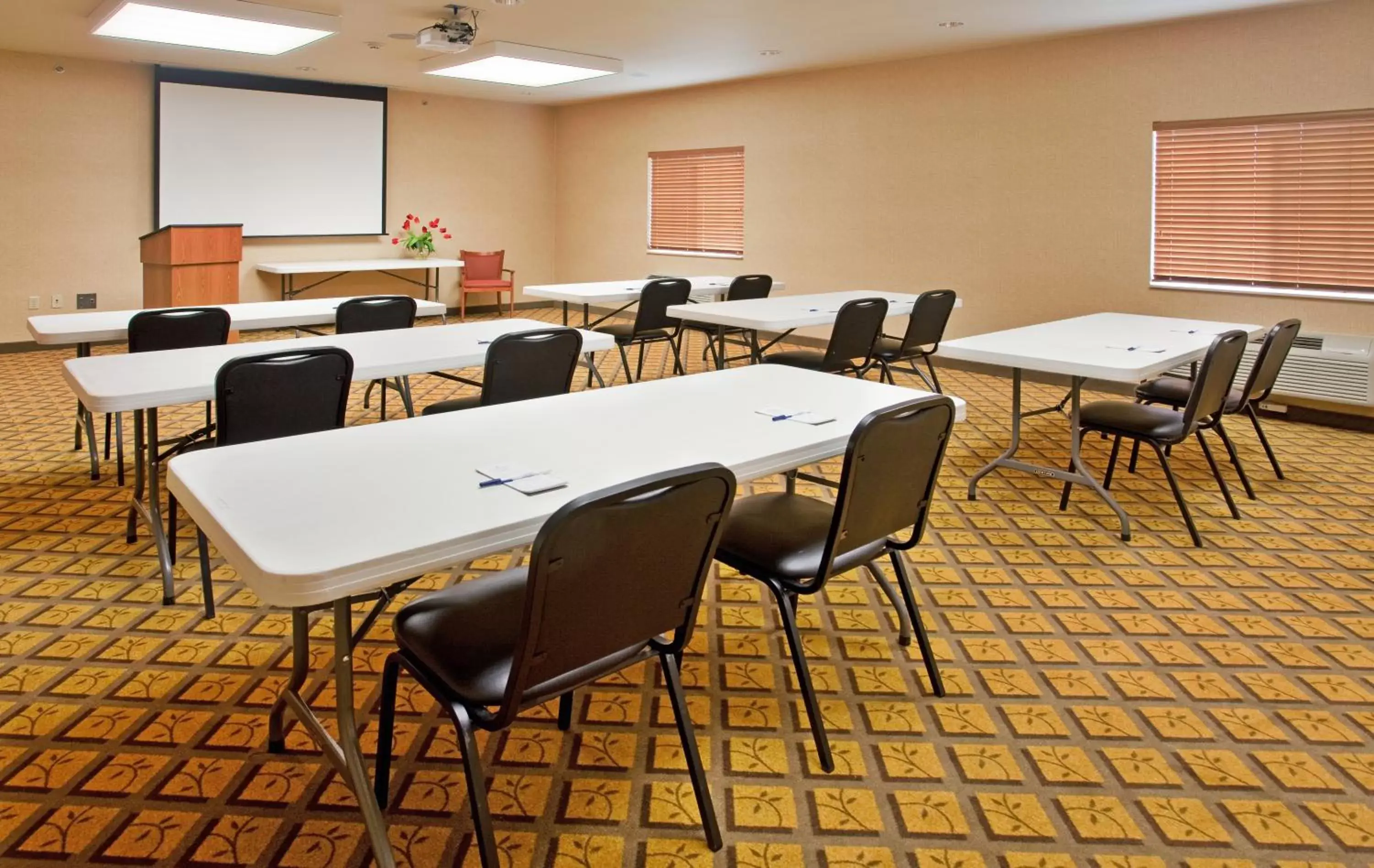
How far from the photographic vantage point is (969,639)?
9.48 feet

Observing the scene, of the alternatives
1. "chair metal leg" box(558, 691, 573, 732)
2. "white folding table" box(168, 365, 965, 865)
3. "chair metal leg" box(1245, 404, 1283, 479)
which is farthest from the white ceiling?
"chair metal leg" box(558, 691, 573, 732)

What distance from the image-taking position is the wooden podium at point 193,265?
272 inches

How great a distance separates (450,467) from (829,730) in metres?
1.17

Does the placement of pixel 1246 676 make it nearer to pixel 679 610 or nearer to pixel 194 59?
pixel 679 610

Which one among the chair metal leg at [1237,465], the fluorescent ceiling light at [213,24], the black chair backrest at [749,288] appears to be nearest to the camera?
the chair metal leg at [1237,465]

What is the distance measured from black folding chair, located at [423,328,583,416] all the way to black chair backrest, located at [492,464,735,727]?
6.00 ft

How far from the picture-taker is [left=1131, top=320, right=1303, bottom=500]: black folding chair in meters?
4.13

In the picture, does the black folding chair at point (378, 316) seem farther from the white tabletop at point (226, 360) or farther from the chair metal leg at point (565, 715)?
the chair metal leg at point (565, 715)

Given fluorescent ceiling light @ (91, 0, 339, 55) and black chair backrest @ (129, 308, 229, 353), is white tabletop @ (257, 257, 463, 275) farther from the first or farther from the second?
black chair backrest @ (129, 308, 229, 353)

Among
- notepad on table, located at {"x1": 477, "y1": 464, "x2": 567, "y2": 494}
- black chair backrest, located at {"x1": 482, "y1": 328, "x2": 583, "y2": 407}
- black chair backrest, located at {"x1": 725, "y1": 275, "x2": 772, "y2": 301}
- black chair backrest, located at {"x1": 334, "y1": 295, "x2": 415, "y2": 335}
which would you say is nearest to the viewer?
notepad on table, located at {"x1": 477, "y1": 464, "x2": 567, "y2": 494}

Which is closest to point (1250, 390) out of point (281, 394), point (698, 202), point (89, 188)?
point (281, 394)

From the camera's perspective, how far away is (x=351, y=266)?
982 centimetres

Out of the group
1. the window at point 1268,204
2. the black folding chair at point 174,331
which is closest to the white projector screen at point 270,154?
the black folding chair at point 174,331

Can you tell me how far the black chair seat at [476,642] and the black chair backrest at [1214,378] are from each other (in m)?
2.86
